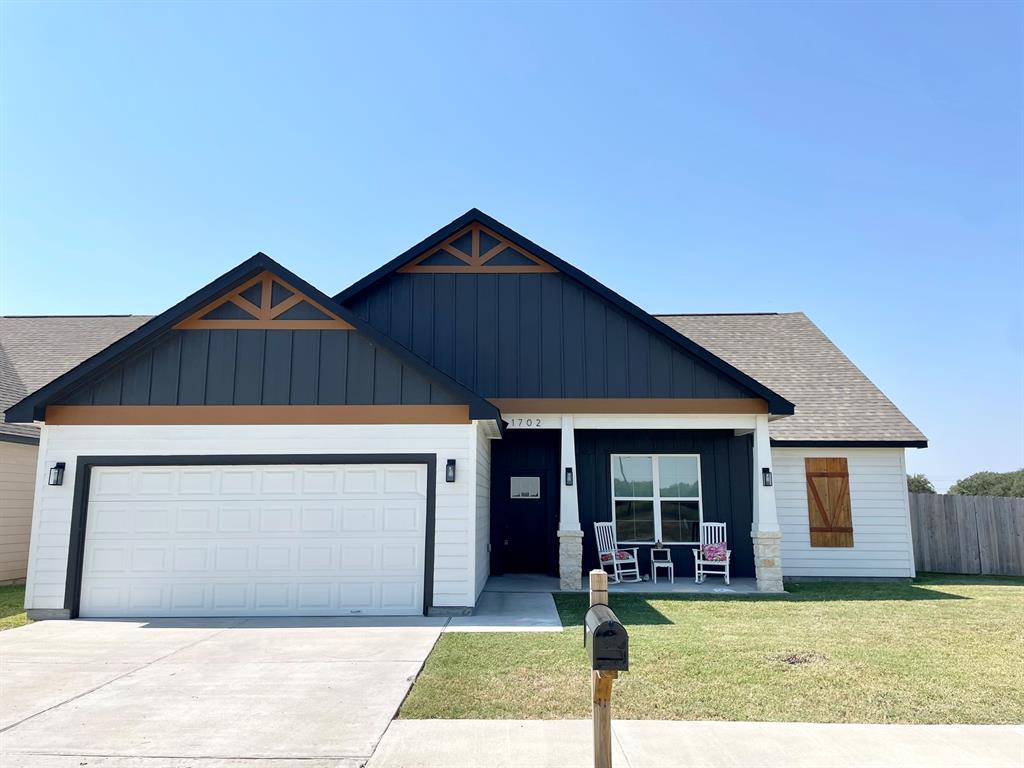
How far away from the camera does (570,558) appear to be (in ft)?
35.2

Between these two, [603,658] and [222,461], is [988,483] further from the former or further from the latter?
[603,658]

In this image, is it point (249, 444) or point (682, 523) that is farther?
point (682, 523)

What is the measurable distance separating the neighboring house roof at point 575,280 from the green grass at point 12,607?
6718 millimetres

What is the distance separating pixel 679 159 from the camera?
42.1 ft

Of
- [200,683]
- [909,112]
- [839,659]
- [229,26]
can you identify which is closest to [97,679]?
[200,683]

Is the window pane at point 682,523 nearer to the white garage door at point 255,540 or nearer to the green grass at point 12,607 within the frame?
the white garage door at point 255,540

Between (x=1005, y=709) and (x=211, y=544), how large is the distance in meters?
8.83

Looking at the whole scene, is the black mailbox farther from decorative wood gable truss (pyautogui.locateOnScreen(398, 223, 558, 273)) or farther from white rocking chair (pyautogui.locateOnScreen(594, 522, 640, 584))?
decorative wood gable truss (pyautogui.locateOnScreen(398, 223, 558, 273))

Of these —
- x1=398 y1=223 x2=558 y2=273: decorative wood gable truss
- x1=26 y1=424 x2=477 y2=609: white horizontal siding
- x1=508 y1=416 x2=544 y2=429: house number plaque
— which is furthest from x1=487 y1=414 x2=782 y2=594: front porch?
x1=26 y1=424 x2=477 y2=609: white horizontal siding

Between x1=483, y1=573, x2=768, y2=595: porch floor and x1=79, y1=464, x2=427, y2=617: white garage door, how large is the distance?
2718mm

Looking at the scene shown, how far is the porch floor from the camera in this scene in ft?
35.4

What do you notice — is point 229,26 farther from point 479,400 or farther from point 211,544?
point 211,544

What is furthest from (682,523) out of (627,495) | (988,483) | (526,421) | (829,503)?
(988,483)

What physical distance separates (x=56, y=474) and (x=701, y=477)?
10796mm
